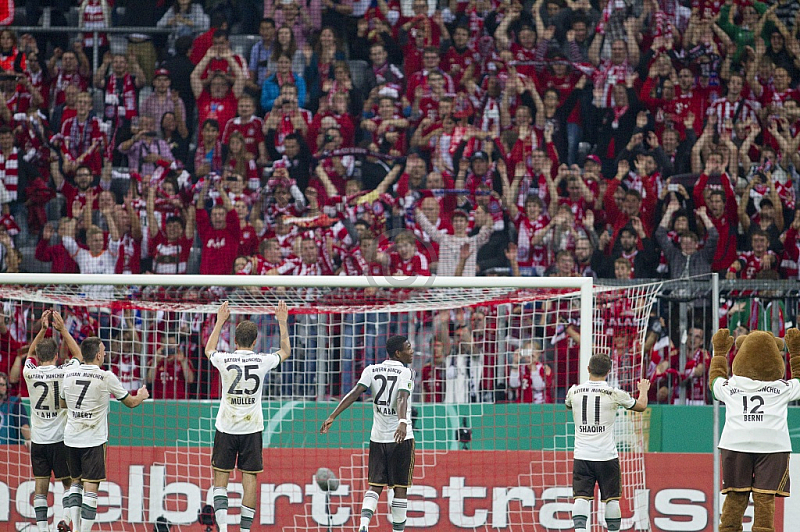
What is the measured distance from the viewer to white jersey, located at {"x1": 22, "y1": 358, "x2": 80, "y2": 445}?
714cm

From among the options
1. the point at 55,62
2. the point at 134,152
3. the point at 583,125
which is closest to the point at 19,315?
the point at 134,152

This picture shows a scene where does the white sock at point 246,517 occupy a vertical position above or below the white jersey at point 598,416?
below

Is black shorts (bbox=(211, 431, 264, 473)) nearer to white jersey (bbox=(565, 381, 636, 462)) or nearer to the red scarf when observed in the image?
white jersey (bbox=(565, 381, 636, 462))

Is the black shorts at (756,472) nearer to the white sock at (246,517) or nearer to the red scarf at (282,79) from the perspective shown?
the white sock at (246,517)

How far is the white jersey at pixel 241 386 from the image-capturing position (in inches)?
270

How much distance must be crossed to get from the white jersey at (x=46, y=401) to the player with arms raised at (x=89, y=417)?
0.35 feet

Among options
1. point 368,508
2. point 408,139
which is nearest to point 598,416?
point 368,508

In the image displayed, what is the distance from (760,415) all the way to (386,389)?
2.49 meters

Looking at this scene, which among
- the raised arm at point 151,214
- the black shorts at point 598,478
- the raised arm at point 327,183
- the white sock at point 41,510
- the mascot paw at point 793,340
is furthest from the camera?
the raised arm at point 327,183

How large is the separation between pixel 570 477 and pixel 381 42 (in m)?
6.29

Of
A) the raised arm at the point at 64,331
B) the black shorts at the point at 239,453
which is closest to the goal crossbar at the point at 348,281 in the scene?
the raised arm at the point at 64,331

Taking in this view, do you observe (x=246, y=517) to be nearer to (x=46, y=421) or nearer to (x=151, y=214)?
(x=46, y=421)

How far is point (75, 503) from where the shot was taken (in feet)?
23.5

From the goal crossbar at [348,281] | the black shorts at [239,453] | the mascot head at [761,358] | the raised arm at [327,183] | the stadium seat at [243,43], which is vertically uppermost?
the stadium seat at [243,43]
